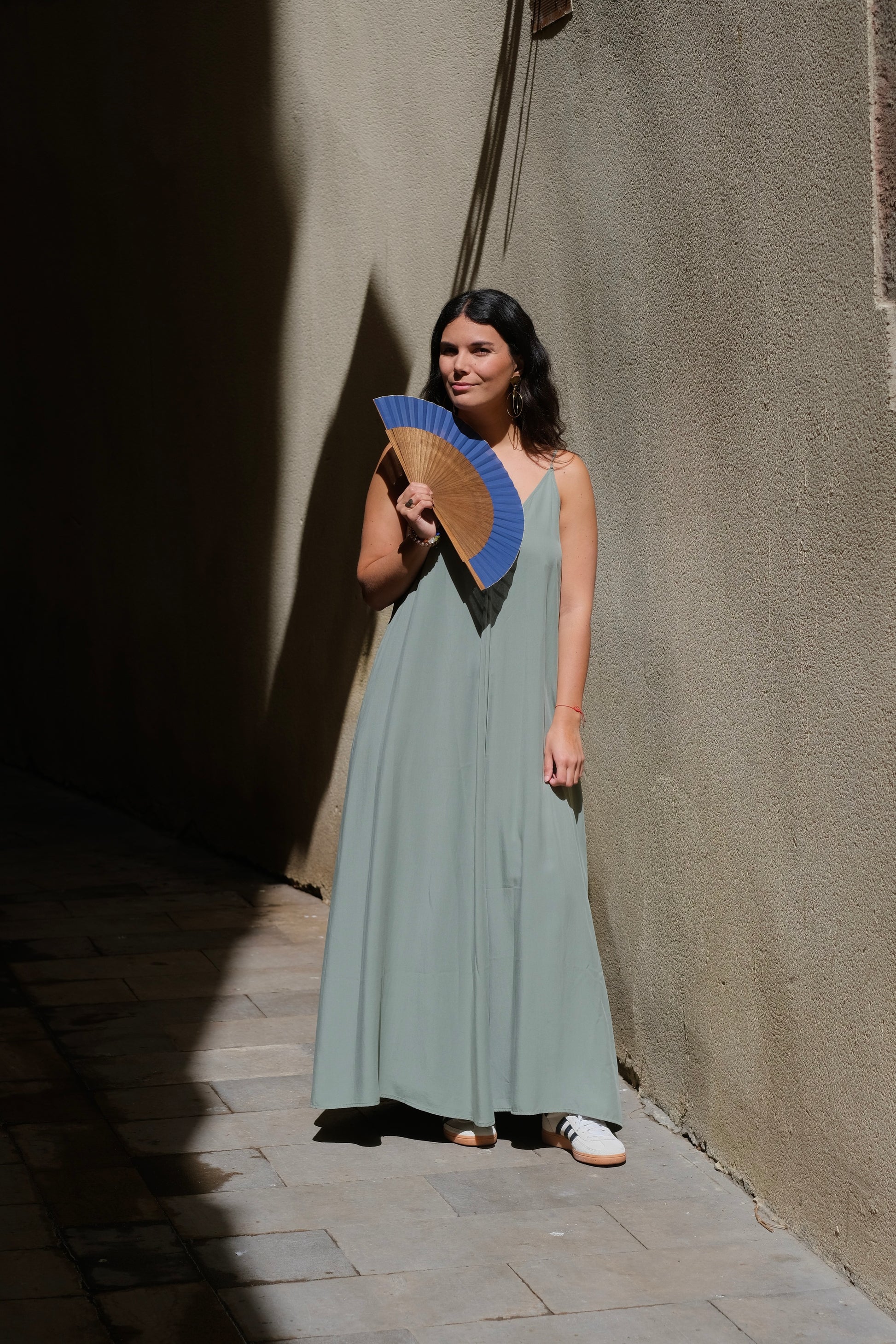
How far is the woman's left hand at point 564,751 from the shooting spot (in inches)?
145

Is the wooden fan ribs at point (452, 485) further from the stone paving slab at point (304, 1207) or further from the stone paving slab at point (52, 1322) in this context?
the stone paving slab at point (52, 1322)

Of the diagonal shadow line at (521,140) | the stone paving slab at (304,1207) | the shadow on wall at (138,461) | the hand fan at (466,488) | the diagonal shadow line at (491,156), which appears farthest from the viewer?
the shadow on wall at (138,461)

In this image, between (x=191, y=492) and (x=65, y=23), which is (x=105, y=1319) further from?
(x=65, y=23)

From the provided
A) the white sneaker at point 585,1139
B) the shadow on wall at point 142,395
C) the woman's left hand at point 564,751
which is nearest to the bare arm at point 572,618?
the woman's left hand at point 564,751

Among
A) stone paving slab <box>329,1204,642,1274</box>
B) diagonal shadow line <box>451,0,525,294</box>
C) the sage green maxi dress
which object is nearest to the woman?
the sage green maxi dress

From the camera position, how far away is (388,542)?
3.78 metres

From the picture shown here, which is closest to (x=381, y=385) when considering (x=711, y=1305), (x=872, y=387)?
(x=872, y=387)

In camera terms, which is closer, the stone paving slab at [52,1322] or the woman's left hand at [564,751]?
the stone paving slab at [52,1322]

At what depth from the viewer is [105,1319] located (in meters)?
2.89

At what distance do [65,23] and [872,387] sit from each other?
6.68 metres

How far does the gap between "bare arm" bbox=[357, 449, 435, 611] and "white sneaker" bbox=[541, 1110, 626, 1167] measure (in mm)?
1290

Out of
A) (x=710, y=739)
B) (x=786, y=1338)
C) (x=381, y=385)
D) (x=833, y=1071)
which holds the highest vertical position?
(x=381, y=385)

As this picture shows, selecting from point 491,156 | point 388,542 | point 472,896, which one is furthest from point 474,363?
point 491,156

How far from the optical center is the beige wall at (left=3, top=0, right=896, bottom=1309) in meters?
3.09
